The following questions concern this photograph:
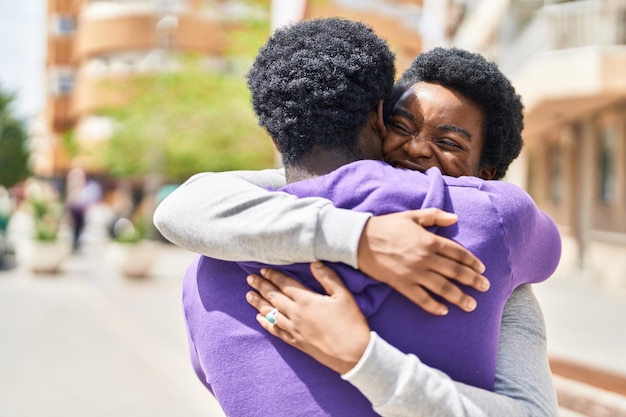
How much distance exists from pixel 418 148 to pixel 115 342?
7.62 meters

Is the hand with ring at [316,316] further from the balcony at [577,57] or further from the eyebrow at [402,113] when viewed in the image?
the balcony at [577,57]

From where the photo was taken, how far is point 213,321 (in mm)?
1522

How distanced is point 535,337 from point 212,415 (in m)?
4.73

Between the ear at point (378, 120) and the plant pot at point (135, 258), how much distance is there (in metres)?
13.9

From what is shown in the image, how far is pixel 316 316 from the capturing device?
1373mm

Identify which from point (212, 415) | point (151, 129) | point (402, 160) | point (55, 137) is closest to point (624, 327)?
point (212, 415)

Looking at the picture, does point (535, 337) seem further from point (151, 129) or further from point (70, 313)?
point (151, 129)

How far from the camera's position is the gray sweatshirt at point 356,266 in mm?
1275

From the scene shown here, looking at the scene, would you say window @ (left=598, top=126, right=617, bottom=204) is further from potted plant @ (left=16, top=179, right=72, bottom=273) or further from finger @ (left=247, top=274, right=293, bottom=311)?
finger @ (left=247, top=274, right=293, bottom=311)

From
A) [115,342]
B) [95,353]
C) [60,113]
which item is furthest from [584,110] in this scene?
[60,113]

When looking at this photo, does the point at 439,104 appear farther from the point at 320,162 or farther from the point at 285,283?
the point at 285,283

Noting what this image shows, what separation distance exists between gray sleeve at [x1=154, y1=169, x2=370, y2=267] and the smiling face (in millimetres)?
339

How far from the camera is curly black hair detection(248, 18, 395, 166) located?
1.42m

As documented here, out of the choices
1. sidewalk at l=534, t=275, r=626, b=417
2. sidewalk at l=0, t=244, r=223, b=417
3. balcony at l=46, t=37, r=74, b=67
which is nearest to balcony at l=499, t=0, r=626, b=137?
sidewalk at l=534, t=275, r=626, b=417
